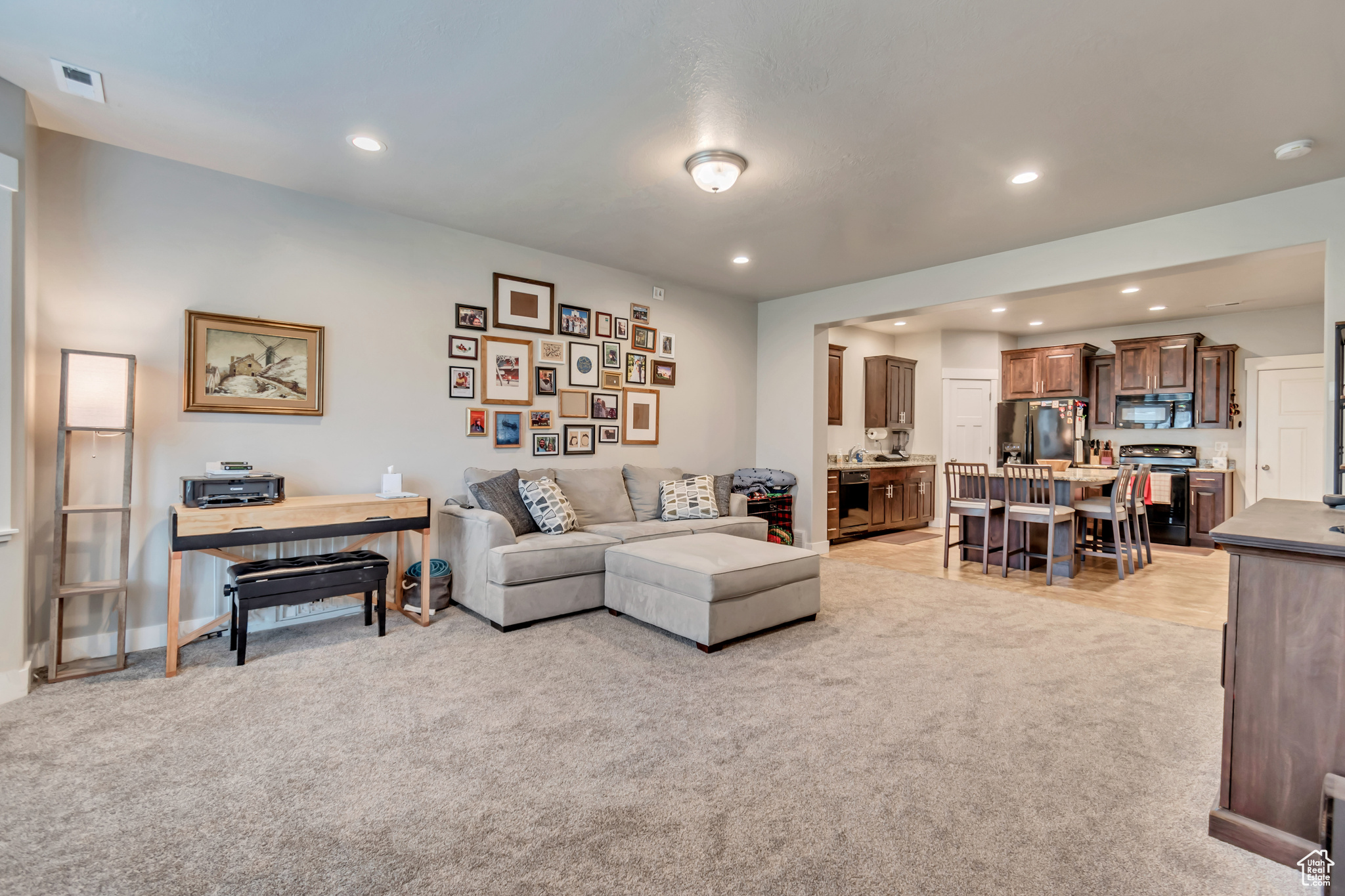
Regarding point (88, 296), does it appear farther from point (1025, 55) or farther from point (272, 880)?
point (1025, 55)

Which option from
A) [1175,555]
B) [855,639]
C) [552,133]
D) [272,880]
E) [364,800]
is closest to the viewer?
[272,880]

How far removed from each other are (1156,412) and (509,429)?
745cm

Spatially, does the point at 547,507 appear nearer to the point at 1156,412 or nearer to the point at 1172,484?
the point at 1172,484

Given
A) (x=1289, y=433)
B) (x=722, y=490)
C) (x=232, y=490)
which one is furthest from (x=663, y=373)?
(x=1289, y=433)

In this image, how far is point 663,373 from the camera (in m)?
5.67

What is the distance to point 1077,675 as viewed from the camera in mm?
2953

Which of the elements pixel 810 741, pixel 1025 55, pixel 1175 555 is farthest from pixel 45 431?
pixel 1175 555

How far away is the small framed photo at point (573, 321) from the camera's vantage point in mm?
4926

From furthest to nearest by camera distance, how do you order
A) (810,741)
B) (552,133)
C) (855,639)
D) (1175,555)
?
(1175,555) → (855,639) → (552,133) → (810,741)

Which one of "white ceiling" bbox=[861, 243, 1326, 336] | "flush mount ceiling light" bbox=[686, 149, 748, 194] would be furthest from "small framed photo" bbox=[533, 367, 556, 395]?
"white ceiling" bbox=[861, 243, 1326, 336]

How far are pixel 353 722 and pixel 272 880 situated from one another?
916 millimetres

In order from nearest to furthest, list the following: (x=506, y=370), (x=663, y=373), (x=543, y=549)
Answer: (x=543, y=549)
(x=506, y=370)
(x=663, y=373)

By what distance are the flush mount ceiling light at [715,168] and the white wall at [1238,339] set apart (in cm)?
656

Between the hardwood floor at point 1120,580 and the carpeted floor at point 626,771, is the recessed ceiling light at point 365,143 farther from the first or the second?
the hardwood floor at point 1120,580
